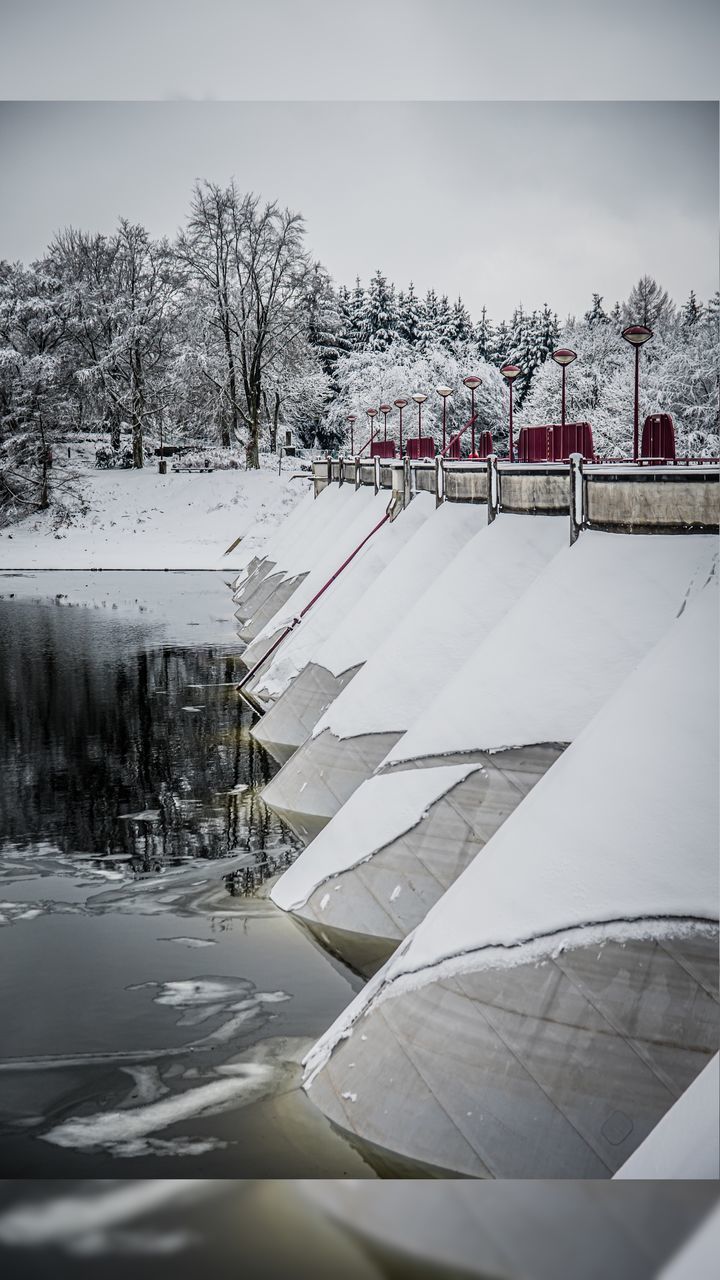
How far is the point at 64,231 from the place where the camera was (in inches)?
403

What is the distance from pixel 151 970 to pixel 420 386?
43.1m

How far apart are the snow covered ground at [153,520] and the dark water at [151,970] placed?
10716mm

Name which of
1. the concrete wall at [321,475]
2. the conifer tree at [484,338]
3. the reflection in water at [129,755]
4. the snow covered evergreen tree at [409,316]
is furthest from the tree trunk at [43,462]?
the conifer tree at [484,338]

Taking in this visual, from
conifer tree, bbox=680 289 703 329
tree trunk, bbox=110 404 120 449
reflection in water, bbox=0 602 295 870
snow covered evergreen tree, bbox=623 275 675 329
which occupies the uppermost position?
conifer tree, bbox=680 289 703 329

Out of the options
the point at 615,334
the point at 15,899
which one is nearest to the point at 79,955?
the point at 15,899

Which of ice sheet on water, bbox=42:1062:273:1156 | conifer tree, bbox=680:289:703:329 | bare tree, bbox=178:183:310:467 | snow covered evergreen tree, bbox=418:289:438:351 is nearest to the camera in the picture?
ice sheet on water, bbox=42:1062:273:1156

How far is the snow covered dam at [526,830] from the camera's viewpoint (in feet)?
18.3

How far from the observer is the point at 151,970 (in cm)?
849

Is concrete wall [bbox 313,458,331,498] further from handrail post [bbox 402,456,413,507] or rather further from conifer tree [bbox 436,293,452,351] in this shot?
conifer tree [bbox 436,293,452,351]

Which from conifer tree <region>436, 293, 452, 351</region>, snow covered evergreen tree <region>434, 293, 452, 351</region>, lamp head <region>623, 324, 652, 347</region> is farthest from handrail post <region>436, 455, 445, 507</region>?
conifer tree <region>436, 293, 452, 351</region>

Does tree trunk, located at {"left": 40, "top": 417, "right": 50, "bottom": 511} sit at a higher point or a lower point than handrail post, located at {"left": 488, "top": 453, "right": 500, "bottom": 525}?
higher

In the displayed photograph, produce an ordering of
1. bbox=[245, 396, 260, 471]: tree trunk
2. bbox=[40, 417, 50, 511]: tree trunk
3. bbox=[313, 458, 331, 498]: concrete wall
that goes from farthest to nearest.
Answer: bbox=[313, 458, 331, 498]: concrete wall, bbox=[40, 417, 50, 511]: tree trunk, bbox=[245, 396, 260, 471]: tree trunk

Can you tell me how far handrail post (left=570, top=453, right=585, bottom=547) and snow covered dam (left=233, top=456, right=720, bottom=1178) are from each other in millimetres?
17

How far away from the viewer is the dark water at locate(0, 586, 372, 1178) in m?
6.39
